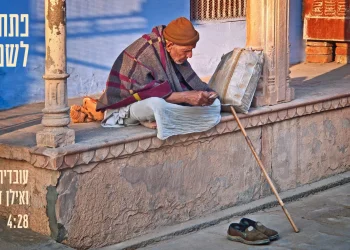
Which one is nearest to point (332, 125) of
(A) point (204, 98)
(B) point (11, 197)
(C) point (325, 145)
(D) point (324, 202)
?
(C) point (325, 145)

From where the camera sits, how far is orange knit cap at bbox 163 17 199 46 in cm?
726

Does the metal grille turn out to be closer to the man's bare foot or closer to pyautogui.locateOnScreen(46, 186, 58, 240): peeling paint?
the man's bare foot

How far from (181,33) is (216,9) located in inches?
145

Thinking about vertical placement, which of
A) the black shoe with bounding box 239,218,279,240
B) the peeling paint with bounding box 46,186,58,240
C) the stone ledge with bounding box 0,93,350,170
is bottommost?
the black shoe with bounding box 239,218,279,240

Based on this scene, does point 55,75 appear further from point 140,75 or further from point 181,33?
point 181,33

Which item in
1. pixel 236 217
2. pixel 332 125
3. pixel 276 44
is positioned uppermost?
pixel 276 44

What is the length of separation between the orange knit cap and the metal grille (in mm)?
3300

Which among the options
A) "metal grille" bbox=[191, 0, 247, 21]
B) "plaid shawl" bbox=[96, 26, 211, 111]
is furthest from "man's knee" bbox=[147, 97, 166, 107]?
"metal grille" bbox=[191, 0, 247, 21]

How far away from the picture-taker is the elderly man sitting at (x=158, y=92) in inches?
280

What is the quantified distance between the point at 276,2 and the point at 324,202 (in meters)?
1.88

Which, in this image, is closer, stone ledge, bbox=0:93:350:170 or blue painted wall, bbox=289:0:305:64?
stone ledge, bbox=0:93:350:170

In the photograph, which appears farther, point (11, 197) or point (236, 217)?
point (236, 217)

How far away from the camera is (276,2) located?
8367mm

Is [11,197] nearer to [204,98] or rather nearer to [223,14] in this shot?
[204,98]
